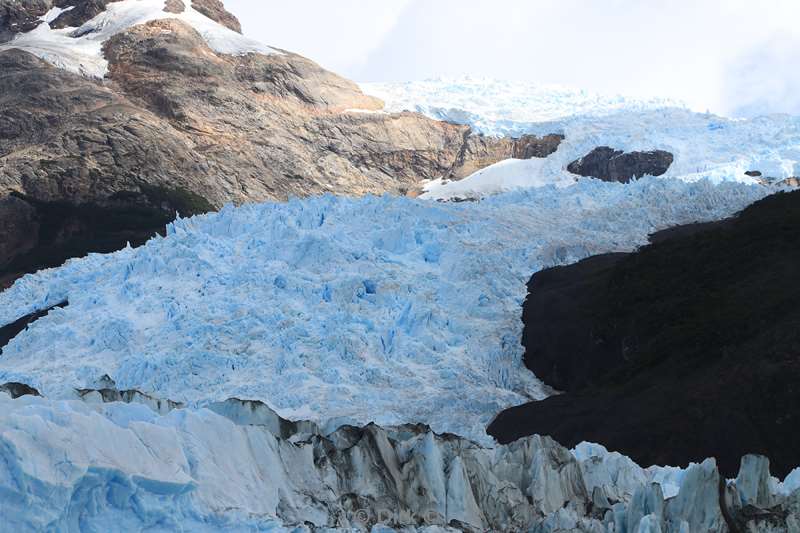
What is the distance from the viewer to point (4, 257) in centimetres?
5978

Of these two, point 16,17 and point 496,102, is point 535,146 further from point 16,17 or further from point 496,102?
point 16,17

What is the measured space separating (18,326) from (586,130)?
47.1m

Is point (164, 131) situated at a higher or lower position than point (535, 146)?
lower

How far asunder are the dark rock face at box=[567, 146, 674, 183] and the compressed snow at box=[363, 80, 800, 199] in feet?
2.02

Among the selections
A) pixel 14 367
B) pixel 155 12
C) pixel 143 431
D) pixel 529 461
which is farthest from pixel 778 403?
pixel 155 12

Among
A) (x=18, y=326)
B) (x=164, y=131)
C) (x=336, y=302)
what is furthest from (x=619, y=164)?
(x=18, y=326)

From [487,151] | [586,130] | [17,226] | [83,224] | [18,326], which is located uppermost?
[586,130]

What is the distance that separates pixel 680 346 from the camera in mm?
28328

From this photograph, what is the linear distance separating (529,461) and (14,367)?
21.3 meters

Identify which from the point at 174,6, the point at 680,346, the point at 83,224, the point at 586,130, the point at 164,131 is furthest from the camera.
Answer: the point at 174,6

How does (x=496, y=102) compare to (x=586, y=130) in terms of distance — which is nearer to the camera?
(x=586, y=130)

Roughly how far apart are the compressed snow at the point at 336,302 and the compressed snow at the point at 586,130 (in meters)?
16.5

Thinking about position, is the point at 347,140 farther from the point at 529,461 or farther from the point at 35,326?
the point at 529,461

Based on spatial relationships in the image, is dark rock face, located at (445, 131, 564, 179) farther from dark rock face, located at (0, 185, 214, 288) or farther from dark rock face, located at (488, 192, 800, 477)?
dark rock face, located at (488, 192, 800, 477)
